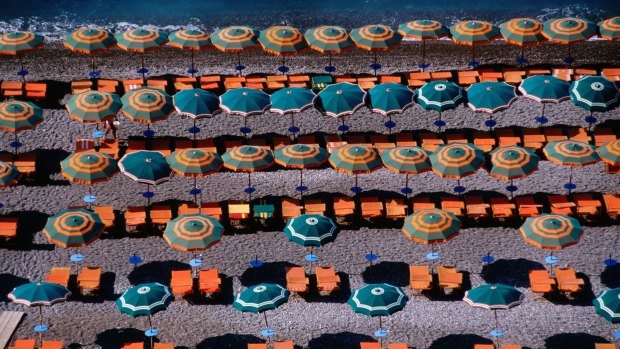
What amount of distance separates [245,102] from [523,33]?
11.2 m

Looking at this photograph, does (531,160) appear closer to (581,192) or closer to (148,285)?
(581,192)

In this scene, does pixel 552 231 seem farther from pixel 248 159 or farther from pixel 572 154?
pixel 248 159

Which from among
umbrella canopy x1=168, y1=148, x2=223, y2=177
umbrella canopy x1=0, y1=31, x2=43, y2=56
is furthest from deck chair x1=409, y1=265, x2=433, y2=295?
umbrella canopy x1=0, y1=31, x2=43, y2=56

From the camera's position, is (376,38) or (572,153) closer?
(572,153)

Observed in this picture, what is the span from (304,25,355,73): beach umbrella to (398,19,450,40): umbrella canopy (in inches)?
89.2

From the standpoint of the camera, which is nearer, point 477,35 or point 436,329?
point 436,329

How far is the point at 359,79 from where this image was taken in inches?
1955

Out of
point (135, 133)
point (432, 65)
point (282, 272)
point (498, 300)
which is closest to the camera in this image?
point (498, 300)

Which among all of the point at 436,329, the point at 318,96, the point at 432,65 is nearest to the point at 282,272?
the point at 436,329

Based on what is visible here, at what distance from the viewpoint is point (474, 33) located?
5009 centimetres

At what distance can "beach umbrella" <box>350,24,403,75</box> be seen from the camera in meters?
49.8

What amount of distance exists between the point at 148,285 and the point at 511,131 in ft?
50.8

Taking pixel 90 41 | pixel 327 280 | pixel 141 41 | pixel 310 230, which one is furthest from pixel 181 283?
pixel 90 41

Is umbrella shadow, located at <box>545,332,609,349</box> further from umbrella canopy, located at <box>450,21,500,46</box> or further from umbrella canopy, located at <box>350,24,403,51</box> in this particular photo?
umbrella canopy, located at <box>350,24,403,51</box>
